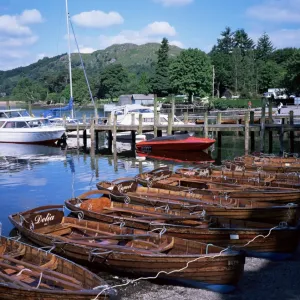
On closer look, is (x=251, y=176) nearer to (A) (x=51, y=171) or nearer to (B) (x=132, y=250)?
(B) (x=132, y=250)

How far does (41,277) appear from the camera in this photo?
791 cm

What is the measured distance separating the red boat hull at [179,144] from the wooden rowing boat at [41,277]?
2182cm

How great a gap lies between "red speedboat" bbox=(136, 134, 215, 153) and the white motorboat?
9948mm

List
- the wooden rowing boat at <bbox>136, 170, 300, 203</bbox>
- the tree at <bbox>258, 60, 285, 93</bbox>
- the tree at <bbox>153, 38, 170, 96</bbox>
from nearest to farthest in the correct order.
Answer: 1. the wooden rowing boat at <bbox>136, 170, 300, 203</bbox>
2. the tree at <bbox>258, 60, 285, 93</bbox>
3. the tree at <bbox>153, 38, 170, 96</bbox>

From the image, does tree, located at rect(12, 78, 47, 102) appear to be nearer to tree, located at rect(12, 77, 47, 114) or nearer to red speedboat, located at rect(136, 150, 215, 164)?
tree, located at rect(12, 77, 47, 114)

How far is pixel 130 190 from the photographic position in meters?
15.2

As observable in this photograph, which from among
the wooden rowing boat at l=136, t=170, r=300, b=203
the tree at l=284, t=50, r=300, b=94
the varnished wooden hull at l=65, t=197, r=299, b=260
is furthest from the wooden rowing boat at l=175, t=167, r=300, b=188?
the tree at l=284, t=50, r=300, b=94

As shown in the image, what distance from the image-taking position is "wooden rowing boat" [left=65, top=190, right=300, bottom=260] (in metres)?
10.0

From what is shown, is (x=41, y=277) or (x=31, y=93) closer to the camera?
(x=41, y=277)

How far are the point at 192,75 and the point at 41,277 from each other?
81259 mm

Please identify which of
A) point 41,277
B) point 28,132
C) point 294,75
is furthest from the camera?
point 294,75

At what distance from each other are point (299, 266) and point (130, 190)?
6.79 m

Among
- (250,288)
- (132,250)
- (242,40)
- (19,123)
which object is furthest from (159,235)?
(242,40)

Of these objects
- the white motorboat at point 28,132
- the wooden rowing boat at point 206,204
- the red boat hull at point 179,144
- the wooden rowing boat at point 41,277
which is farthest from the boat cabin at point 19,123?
the wooden rowing boat at point 41,277
